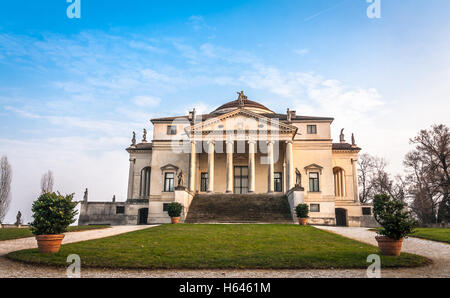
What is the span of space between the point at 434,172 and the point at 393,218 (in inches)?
1301

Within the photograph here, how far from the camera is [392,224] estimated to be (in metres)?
12.4

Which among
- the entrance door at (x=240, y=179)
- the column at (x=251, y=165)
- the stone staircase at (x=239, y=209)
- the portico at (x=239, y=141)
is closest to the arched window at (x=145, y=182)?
the portico at (x=239, y=141)

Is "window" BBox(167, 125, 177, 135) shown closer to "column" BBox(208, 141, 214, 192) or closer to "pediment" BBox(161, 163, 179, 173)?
"pediment" BBox(161, 163, 179, 173)

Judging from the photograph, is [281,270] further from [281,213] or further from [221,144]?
[221,144]

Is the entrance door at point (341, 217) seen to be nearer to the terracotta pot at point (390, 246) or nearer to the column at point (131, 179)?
the column at point (131, 179)

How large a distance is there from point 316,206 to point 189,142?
649 inches

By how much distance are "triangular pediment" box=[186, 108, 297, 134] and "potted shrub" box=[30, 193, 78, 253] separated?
1038 inches

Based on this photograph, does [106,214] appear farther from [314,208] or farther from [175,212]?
[314,208]

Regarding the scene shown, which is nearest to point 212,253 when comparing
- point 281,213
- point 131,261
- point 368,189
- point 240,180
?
point 131,261

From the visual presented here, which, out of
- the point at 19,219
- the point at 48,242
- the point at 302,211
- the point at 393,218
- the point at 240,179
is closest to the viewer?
the point at 393,218

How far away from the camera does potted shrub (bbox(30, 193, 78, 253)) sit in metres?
12.8

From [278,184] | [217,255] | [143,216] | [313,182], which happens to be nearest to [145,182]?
[143,216]

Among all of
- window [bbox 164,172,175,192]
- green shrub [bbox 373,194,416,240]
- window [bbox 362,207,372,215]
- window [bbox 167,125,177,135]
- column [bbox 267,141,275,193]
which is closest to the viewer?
green shrub [bbox 373,194,416,240]

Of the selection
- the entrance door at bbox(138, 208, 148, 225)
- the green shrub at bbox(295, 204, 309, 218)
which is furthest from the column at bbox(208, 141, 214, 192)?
the green shrub at bbox(295, 204, 309, 218)
